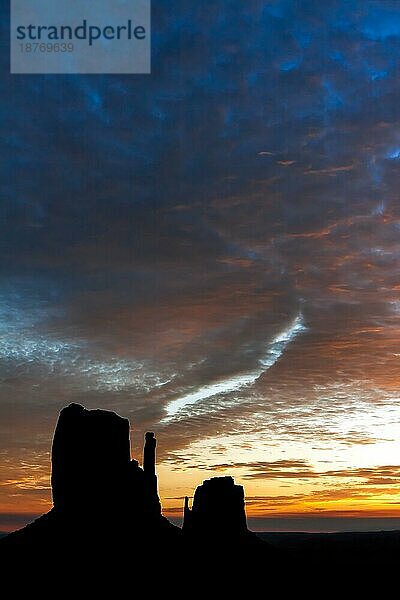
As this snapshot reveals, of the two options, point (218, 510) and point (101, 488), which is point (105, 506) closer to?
point (101, 488)

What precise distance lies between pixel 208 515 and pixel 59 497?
2928 centimetres

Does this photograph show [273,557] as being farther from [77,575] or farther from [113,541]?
[77,575]

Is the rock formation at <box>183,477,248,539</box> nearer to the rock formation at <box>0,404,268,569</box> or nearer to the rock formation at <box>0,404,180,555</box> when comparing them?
the rock formation at <box>0,404,268,569</box>

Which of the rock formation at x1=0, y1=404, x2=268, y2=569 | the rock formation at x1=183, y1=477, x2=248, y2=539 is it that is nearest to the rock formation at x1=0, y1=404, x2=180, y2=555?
the rock formation at x1=0, y1=404, x2=268, y2=569

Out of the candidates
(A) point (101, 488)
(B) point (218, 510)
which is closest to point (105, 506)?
(A) point (101, 488)

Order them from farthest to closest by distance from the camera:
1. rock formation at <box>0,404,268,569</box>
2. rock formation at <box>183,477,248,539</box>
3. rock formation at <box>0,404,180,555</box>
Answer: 1. rock formation at <box>183,477,248,539</box>
2. rock formation at <box>0,404,180,555</box>
3. rock formation at <box>0,404,268,569</box>

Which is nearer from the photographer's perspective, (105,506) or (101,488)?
(105,506)

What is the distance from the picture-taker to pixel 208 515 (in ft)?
435

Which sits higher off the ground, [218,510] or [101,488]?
Answer: [101,488]

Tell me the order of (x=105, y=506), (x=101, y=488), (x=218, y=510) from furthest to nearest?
(x=218, y=510) → (x=101, y=488) → (x=105, y=506)

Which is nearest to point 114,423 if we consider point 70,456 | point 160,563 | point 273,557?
point 70,456

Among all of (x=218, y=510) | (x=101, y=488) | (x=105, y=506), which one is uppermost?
(x=101, y=488)

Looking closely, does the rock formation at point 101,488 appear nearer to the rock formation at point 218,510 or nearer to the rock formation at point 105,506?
the rock formation at point 105,506

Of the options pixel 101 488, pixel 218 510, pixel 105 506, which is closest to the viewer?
pixel 105 506
